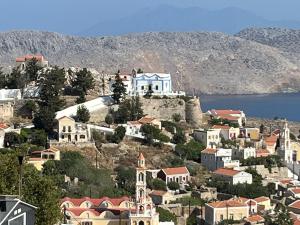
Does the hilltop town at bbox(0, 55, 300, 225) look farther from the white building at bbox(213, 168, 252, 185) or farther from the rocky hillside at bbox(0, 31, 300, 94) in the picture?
the rocky hillside at bbox(0, 31, 300, 94)

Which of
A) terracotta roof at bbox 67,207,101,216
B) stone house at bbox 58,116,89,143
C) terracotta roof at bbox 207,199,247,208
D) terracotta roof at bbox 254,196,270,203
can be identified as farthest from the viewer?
stone house at bbox 58,116,89,143

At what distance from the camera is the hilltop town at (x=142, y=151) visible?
93.9 ft

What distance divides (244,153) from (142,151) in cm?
450

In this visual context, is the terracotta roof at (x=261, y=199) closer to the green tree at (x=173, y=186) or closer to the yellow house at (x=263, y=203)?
the yellow house at (x=263, y=203)

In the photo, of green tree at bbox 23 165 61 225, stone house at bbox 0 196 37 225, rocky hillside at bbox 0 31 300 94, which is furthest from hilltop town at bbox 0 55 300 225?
rocky hillside at bbox 0 31 300 94

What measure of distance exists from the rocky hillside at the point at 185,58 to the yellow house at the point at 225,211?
3599 inches

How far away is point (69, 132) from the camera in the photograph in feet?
119

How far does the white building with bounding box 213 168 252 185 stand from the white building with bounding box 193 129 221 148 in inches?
173

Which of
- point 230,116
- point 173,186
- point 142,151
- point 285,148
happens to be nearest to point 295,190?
point 173,186

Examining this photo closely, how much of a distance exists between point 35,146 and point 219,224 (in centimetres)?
946

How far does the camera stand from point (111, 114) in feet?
131

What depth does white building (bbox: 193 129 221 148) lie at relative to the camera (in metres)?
39.3

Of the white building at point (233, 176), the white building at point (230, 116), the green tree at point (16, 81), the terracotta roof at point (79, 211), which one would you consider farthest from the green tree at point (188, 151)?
the terracotta roof at point (79, 211)

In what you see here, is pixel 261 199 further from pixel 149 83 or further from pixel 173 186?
pixel 149 83
